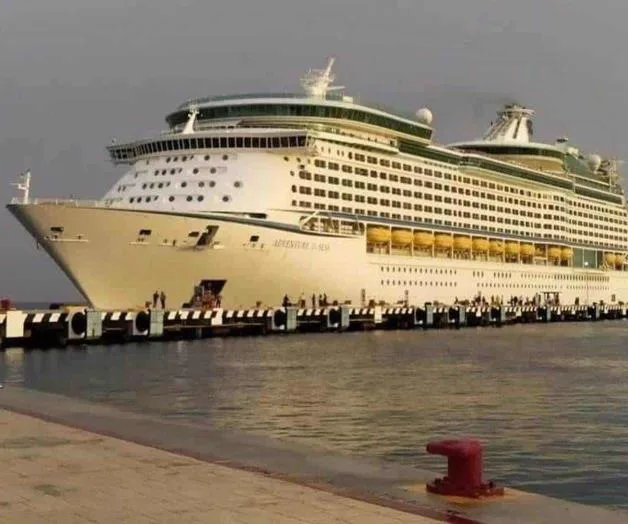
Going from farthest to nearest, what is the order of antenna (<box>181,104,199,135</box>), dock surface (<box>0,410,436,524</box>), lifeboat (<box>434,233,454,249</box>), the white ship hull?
lifeboat (<box>434,233,454,249</box>), antenna (<box>181,104,199,135</box>), the white ship hull, dock surface (<box>0,410,436,524</box>)

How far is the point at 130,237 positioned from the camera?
40875 millimetres

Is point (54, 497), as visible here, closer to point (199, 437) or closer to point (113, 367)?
point (199, 437)

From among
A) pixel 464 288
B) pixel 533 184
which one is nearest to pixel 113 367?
pixel 464 288

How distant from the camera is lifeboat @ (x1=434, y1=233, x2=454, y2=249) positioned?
6222cm

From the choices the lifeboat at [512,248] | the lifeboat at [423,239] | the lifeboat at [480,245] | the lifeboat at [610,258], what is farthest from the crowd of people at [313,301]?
the lifeboat at [610,258]

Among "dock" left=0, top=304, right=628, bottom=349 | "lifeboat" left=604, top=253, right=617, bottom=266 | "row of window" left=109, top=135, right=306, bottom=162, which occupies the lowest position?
"dock" left=0, top=304, right=628, bottom=349

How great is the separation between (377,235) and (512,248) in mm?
20423

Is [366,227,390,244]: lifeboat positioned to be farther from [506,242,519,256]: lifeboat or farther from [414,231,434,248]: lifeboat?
[506,242,519,256]: lifeboat

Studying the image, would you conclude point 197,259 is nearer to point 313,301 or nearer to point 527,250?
point 313,301

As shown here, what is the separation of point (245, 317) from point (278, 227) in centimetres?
457

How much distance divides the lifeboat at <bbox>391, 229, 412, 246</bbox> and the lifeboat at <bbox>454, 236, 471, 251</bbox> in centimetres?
646

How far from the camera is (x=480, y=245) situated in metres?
67.3

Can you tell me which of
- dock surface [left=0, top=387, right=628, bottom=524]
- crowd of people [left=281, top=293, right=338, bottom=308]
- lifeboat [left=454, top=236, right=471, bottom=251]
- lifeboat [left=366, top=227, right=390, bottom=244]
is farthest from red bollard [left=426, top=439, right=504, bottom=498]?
lifeboat [left=454, top=236, right=471, bottom=251]

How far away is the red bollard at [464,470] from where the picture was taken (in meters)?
8.58
